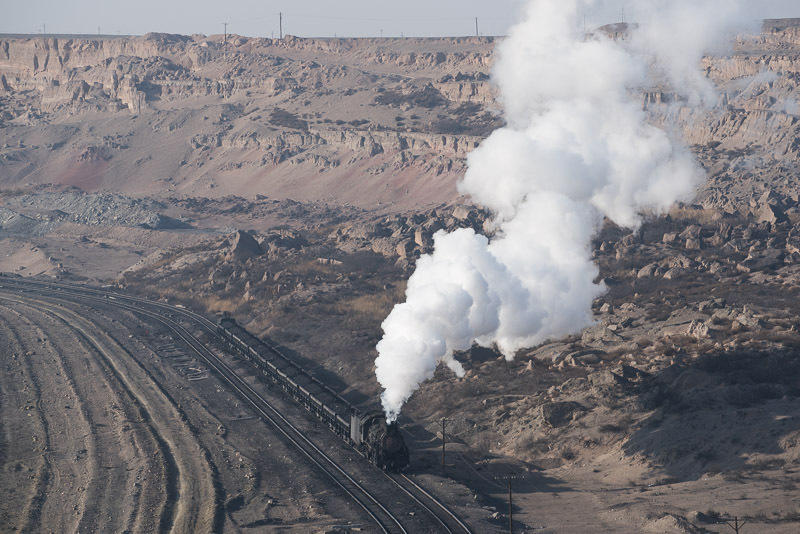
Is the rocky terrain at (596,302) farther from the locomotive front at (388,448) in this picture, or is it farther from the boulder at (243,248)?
the locomotive front at (388,448)

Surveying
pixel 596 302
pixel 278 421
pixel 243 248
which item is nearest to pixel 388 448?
→ pixel 278 421

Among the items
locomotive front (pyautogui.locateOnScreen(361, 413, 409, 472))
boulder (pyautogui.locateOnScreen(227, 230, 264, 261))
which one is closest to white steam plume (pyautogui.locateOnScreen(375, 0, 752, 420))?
locomotive front (pyautogui.locateOnScreen(361, 413, 409, 472))

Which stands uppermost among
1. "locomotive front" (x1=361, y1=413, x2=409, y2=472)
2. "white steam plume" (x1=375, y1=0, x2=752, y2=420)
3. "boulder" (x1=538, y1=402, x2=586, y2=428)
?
"white steam plume" (x1=375, y1=0, x2=752, y2=420)

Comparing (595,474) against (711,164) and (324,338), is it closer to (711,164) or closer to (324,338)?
(324,338)

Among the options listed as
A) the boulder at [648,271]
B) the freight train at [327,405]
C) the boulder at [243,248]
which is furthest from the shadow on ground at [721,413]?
the boulder at [243,248]

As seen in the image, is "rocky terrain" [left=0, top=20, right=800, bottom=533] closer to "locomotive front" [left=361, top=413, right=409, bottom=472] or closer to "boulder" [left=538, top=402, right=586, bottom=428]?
"boulder" [left=538, top=402, right=586, bottom=428]

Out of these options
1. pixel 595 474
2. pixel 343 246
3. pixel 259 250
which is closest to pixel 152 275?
pixel 259 250

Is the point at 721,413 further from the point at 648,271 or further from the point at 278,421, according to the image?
the point at 648,271
